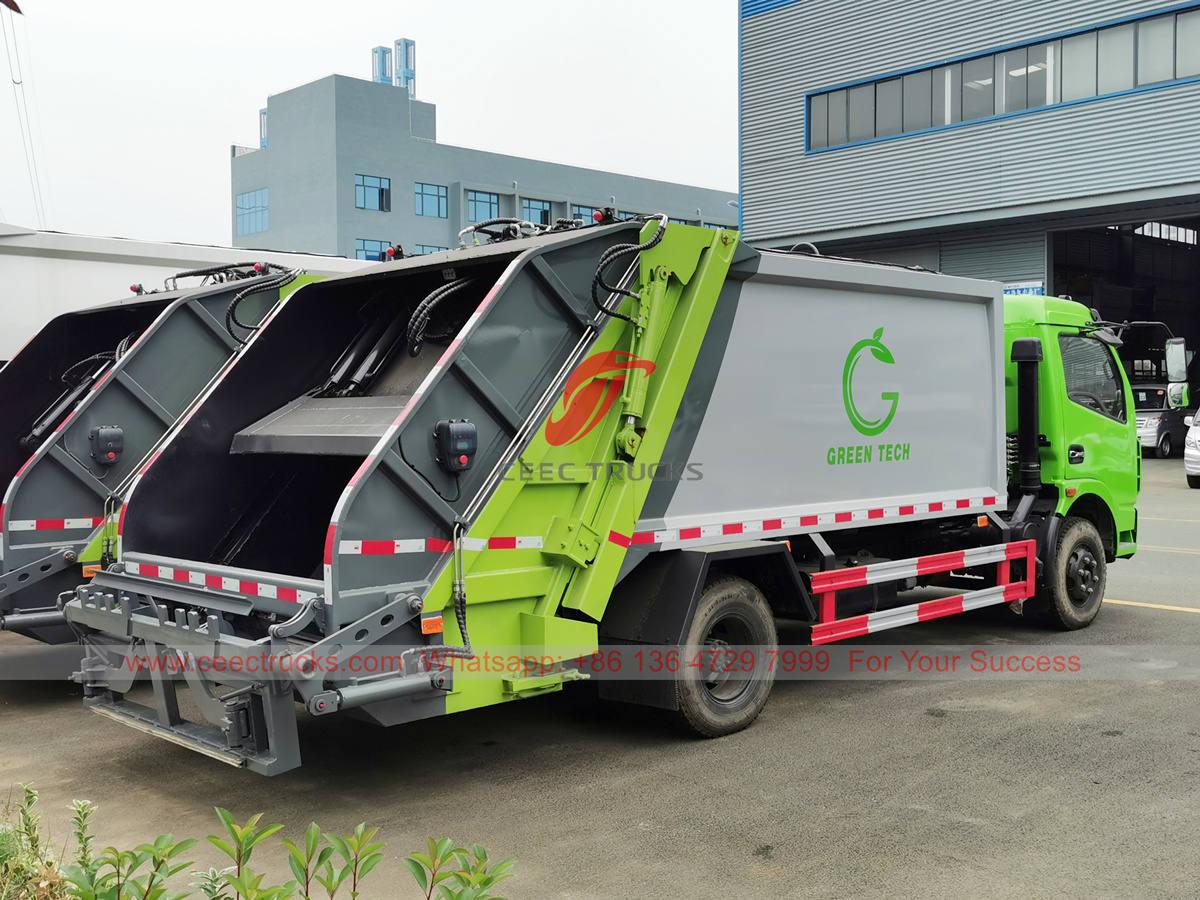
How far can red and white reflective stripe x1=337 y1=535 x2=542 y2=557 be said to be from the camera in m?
4.72

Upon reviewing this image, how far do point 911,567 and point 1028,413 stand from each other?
1998 millimetres

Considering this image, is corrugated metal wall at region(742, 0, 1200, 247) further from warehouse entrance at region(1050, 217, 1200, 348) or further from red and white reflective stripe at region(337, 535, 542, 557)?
red and white reflective stripe at region(337, 535, 542, 557)

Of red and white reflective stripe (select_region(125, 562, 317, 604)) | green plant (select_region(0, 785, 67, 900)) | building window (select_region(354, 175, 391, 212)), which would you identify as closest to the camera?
green plant (select_region(0, 785, 67, 900))

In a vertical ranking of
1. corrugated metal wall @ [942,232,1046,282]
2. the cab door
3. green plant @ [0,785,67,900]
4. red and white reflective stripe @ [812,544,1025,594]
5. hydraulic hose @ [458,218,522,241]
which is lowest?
green plant @ [0,785,67,900]

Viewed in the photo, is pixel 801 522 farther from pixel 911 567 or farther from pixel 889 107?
pixel 889 107

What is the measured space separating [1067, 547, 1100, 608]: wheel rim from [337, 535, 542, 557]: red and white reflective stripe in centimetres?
510

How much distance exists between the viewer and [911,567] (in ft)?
23.6

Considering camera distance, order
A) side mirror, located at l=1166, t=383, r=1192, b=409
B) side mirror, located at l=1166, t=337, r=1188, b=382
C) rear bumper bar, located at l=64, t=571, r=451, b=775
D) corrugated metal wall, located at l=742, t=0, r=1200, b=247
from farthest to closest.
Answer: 1. corrugated metal wall, located at l=742, t=0, r=1200, b=247
2. side mirror, located at l=1166, t=337, r=1188, b=382
3. side mirror, located at l=1166, t=383, r=1192, b=409
4. rear bumper bar, located at l=64, t=571, r=451, b=775

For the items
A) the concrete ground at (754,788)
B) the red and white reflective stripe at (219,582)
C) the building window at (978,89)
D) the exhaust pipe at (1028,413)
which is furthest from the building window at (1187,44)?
the red and white reflective stripe at (219,582)

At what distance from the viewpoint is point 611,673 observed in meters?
5.79

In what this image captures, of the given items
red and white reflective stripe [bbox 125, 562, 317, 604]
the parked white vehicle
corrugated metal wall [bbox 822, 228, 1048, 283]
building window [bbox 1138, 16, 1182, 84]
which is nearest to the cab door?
red and white reflective stripe [bbox 125, 562, 317, 604]

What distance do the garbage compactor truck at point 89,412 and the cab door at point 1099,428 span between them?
5601mm

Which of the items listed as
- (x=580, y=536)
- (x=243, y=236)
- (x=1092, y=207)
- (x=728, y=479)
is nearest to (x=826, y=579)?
(x=728, y=479)

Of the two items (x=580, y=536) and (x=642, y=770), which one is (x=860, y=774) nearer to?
(x=642, y=770)
